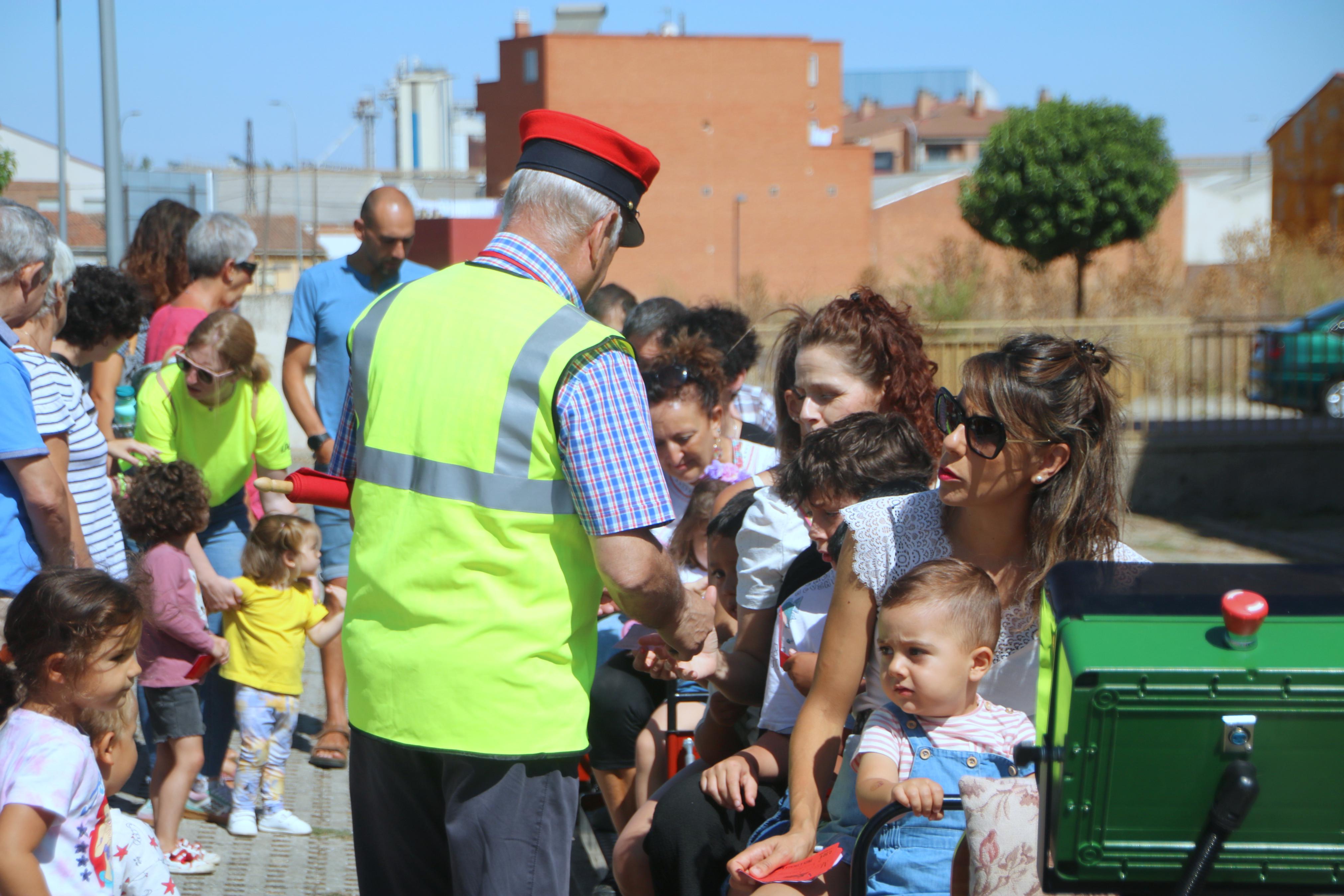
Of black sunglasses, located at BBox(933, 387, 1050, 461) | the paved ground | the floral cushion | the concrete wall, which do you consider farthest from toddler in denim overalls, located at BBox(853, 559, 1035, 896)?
the concrete wall

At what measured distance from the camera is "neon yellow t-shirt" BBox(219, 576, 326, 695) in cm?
445

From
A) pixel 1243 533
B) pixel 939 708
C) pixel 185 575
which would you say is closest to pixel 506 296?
pixel 939 708

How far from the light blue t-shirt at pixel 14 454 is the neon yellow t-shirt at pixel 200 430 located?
5.23 ft

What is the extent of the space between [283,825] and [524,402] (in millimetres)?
2897

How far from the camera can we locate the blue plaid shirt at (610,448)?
213 centimetres

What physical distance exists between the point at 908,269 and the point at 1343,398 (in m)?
9.54

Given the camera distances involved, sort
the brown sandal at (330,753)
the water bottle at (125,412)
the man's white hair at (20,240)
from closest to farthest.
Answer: the man's white hair at (20,240)
the brown sandal at (330,753)
the water bottle at (125,412)

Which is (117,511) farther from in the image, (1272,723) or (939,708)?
(1272,723)

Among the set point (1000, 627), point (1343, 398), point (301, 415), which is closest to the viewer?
point (1000, 627)

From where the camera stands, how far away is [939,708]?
7.86ft

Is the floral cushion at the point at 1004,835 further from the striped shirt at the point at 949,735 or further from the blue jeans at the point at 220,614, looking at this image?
the blue jeans at the point at 220,614

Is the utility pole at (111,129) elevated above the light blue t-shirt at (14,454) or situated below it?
above

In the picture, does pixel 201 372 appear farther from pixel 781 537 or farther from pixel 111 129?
pixel 111 129

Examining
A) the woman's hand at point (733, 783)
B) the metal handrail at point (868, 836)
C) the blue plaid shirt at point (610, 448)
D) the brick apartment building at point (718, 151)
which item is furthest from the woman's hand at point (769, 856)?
the brick apartment building at point (718, 151)
